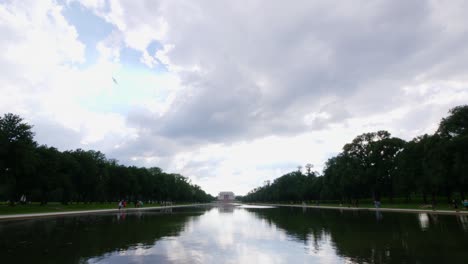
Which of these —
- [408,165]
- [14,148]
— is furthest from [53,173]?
[408,165]

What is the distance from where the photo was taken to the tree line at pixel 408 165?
5247cm

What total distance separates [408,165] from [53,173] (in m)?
74.2

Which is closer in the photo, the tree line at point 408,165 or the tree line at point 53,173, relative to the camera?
the tree line at point 53,173

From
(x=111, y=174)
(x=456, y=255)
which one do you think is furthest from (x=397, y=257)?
(x=111, y=174)

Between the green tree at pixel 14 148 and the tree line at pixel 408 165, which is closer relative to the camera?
the green tree at pixel 14 148

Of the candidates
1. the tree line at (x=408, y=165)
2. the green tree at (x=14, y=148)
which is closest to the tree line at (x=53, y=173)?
the green tree at (x=14, y=148)

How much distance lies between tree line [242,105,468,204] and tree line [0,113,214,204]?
205ft

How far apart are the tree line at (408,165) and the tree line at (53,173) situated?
2462 inches

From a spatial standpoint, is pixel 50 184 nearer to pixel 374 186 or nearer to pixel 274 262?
pixel 274 262

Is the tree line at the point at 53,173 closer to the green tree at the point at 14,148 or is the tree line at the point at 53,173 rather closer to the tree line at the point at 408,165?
the green tree at the point at 14,148

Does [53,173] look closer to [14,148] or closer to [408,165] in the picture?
[14,148]

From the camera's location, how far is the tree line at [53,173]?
48.4 meters

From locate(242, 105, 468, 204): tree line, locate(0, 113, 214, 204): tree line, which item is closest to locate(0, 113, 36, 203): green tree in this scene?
locate(0, 113, 214, 204): tree line

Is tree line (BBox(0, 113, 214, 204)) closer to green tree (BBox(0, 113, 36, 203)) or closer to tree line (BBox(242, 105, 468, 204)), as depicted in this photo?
green tree (BBox(0, 113, 36, 203))
